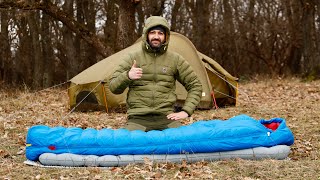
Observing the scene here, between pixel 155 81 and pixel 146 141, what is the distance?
0.90 m

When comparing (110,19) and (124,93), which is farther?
(110,19)

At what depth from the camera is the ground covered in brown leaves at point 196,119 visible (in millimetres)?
4152

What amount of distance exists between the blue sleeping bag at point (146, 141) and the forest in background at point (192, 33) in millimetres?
13117

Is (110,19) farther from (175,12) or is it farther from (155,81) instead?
(155,81)

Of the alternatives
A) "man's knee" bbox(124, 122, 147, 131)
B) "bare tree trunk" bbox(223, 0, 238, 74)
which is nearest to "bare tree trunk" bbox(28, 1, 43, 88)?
"bare tree trunk" bbox(223, 0, 238, 74)

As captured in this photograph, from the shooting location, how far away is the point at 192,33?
73.2ft

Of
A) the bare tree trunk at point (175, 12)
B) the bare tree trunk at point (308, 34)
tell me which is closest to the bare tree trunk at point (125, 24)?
the bare tree trunk at point (308, 34)

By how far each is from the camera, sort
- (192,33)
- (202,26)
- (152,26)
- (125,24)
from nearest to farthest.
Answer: (152,26) < (125,24) < (202,26) < (192,33)

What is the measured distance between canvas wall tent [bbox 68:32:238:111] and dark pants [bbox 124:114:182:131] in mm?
3347

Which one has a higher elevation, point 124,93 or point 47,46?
point 47,46

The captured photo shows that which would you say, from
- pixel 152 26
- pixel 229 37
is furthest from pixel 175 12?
pixel 152 26

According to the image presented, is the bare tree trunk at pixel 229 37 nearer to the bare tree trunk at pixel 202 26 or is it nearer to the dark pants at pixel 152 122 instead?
the bare tree trunk at pixel 202 26

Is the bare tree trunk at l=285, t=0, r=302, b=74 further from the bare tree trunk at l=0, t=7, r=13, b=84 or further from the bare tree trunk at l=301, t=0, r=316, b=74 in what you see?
the bare tree trunk at l=0, t=7, r=13, b=84

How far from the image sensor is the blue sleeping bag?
4480 millimetres
